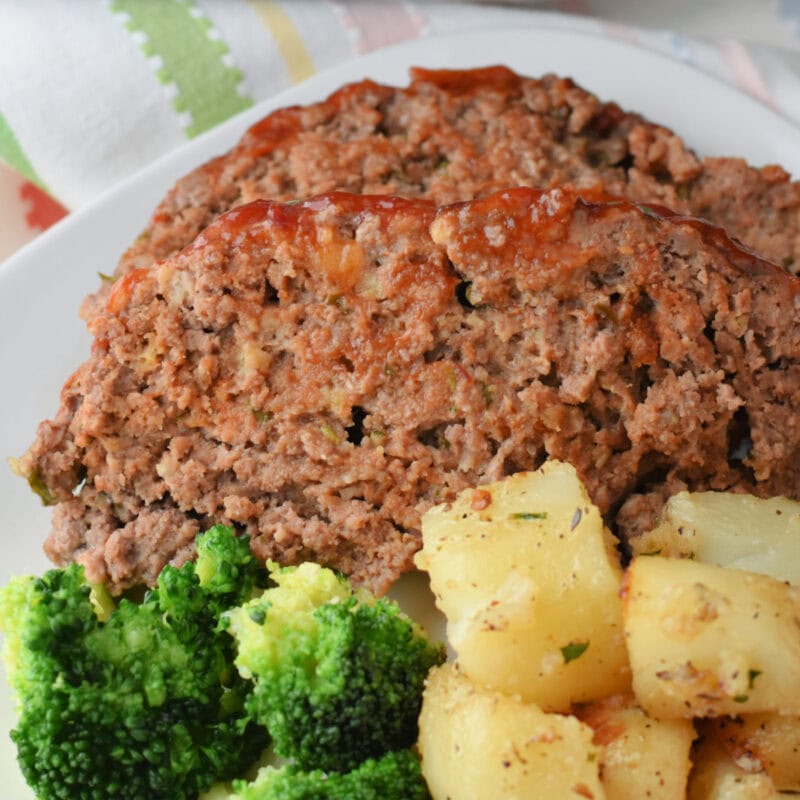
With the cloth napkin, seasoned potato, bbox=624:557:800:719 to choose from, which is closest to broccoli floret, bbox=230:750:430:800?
seasoned potato, bbox=624:557:800:719

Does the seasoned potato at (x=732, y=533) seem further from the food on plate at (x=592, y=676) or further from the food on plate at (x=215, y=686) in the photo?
Answer: the food on plate at (x=215, y=686)

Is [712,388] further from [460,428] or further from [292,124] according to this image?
[292,124]

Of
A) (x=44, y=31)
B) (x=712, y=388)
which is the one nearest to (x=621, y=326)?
(x=712, y=388)

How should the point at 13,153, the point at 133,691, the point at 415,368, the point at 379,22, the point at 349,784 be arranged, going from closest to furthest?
the point at 349,784 < the point at 133,691 < the point at 415,368 < the point at 13,153 < the point at 379,22

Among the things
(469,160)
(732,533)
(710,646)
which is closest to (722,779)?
(710,646)

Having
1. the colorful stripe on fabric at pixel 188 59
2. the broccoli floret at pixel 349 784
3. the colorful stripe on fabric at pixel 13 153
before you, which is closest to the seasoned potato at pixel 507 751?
the broccoli floret at pixel 349 784

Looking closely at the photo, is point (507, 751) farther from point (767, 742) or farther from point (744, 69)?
point (744, 69)
